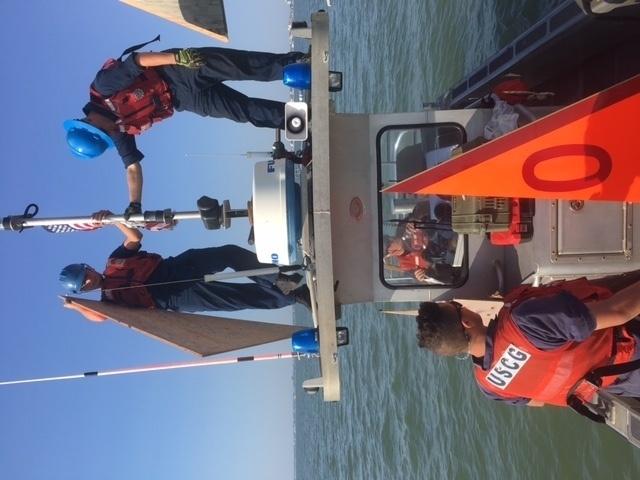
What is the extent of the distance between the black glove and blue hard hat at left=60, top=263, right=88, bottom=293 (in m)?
0.97

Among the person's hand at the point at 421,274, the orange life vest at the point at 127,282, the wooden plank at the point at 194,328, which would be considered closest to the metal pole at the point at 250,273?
the wooden plank at the point at 194,328

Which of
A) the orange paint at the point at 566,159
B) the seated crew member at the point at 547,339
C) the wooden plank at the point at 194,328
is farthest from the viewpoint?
the wooden plank at the point at 194,328

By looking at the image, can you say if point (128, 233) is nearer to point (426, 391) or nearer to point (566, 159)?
point (566, 159)

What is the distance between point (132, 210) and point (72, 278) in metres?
1.07

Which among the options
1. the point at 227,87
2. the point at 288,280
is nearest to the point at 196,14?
the point at 227,87

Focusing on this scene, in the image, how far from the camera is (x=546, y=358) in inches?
138

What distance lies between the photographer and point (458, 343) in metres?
3.80

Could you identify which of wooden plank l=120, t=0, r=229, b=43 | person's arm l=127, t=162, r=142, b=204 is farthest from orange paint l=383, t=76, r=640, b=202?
wooden plank l=120, t=0, r=229, b=43

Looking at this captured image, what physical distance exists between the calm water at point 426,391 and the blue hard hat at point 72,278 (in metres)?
5.90

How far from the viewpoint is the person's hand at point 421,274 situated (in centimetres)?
485

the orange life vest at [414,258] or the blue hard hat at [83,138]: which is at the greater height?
the blue hard hat at [83,138]

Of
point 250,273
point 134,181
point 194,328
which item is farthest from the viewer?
point 134,181

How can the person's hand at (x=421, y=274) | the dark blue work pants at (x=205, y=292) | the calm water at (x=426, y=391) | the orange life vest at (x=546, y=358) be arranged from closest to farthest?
1. the orange life vest at (x=546, y=358)
2. the person's hand at (x=421, y=274)
3. the dark blue work pants at (x=205, y=292)
4. the calm water at (x=426, y=391)

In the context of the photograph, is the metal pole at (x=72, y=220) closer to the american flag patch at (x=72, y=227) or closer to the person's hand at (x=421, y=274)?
the american flag patch at (x=72, y=227)
